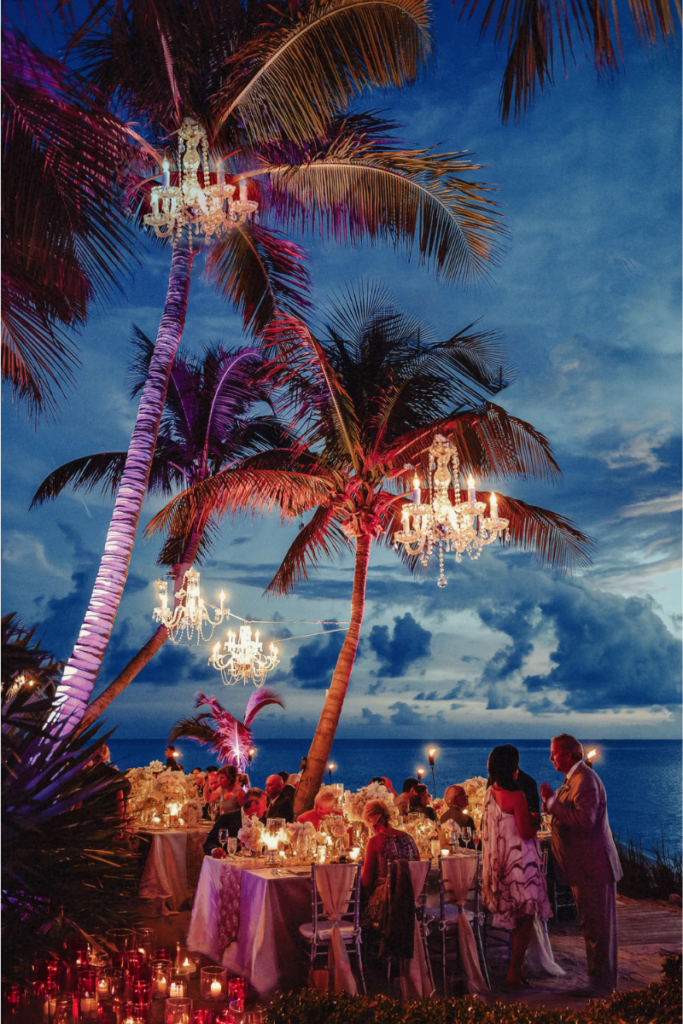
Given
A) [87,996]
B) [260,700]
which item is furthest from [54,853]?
[260,700]

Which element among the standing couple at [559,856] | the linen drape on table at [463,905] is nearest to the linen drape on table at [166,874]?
the linen drape on table at [463,905]

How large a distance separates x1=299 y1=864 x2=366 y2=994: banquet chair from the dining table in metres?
3.54

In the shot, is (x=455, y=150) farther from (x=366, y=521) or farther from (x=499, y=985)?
(x=499, y=985)

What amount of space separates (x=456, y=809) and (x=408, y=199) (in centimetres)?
655

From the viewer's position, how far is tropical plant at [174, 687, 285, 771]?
58.0 feet

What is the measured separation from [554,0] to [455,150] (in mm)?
5872

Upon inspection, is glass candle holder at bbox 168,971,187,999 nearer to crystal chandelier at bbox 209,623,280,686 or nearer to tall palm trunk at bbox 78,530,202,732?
tall palm trunk at bbox 78,530,202,732

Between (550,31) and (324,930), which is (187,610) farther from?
(550,31)

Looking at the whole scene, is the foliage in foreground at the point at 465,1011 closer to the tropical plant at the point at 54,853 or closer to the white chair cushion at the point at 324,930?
the white chair cushion at the point at 324,930

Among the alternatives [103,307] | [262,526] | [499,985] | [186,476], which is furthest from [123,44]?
[262,526]

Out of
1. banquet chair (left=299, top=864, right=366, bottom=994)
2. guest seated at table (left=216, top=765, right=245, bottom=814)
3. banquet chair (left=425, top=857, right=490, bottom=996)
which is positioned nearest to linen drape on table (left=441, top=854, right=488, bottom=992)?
banquet chair (left=425, top=857, right=490, bottom=996)

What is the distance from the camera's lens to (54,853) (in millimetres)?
2521

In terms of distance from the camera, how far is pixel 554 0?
306 centimetres

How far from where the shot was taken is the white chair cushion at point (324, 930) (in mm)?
5852
